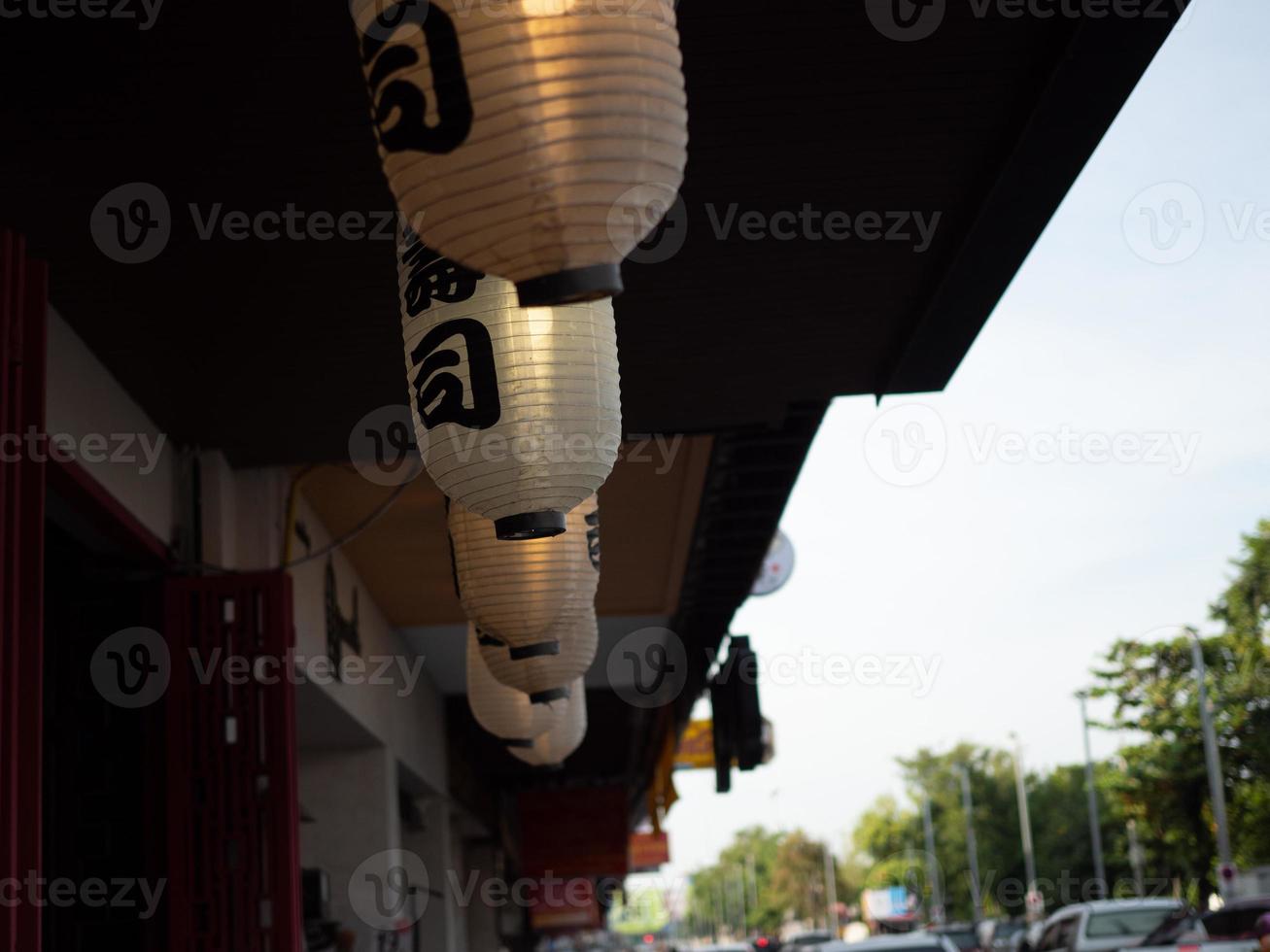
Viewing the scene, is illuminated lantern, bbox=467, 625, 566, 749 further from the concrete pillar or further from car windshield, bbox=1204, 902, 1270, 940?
car windshield, bbox=1204, 902, 1270, 940

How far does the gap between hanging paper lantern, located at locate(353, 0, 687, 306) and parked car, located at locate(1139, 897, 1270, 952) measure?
11568 millimetres

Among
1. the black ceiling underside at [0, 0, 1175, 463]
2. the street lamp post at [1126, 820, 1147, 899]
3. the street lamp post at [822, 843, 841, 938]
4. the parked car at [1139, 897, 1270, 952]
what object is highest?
the black ceiling underside at [0, 0, 1175, 463]

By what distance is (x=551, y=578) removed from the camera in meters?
5.10

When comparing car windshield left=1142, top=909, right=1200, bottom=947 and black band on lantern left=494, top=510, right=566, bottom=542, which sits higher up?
black band on lantern left=494, top=510, right=566, bottom=542

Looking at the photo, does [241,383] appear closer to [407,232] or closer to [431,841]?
[407,232]

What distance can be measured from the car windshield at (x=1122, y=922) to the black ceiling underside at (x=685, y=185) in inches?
397

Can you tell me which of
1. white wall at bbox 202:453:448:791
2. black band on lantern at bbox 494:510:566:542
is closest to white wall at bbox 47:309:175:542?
white wall at bbox 202:453:448:791

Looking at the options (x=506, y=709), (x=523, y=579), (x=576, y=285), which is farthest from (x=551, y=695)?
(x=576, y=285)

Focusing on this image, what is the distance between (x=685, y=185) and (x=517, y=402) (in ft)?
6.56

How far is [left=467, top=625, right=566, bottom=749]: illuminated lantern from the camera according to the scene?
7.62 metres

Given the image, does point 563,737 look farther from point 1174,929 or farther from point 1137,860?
point 1137,860

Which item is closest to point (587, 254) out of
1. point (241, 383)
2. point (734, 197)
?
point (734, 197)

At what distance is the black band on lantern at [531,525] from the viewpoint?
Result: 12.1 ft

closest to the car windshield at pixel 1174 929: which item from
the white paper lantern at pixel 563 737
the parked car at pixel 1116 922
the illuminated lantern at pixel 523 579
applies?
the parked car at pixel 1116 922
